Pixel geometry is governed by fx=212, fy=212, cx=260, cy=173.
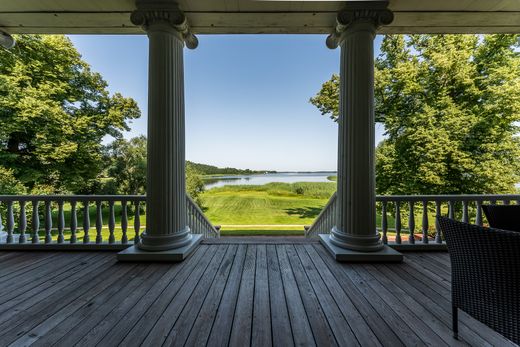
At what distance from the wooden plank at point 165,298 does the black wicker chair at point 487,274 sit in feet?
6.50

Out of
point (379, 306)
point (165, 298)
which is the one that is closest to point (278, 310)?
point (379, 306)

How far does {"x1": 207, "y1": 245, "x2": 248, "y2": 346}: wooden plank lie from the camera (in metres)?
1.33

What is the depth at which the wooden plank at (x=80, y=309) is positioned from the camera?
4.43ft

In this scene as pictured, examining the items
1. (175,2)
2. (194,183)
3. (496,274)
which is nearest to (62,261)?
(175,2)

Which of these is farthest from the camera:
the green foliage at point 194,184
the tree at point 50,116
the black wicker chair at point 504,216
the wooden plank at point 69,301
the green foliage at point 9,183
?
the green foliage at point 194,184

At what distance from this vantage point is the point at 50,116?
7441mm

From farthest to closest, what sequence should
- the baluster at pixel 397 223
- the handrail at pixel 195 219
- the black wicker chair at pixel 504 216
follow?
the handrail at pixel 195 219, the baluster at pixel 397 223, the black wicker chair at pixel 504 216

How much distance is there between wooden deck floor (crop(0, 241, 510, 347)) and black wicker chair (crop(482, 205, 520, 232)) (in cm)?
74

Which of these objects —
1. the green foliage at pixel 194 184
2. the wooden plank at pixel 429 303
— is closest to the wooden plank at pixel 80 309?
the wooden plank at pixel 429 303

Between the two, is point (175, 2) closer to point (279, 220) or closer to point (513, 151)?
point (513, 151)

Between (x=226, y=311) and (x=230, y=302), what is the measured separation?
11cm

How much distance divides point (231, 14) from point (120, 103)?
9.27 m

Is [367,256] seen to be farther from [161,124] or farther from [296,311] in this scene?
[161,124]

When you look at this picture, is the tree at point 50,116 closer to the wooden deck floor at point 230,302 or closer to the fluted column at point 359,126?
the wooden deck floor at point 230,302
